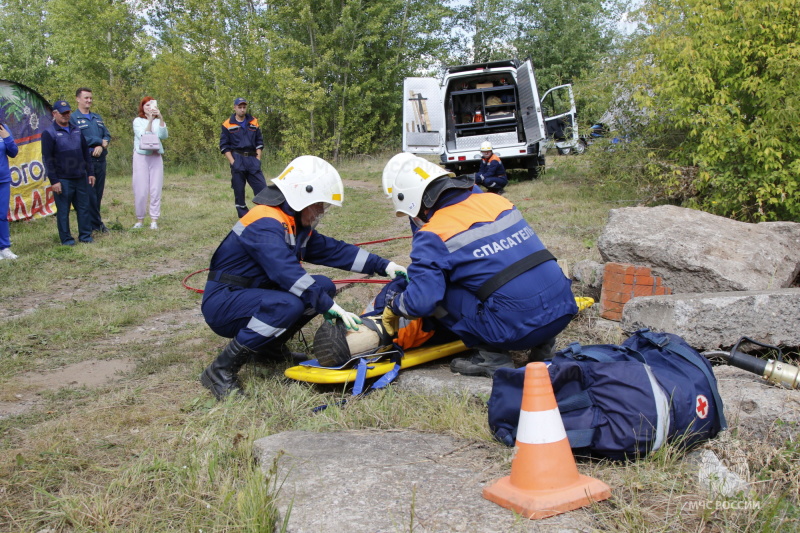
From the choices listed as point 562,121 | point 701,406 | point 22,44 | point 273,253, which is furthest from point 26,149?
point 22,44

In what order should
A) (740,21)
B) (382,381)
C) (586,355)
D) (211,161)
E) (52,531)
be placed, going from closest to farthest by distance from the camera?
1. (52,531)
2. (586,355)
3. (382,381)
4. (740,21)
5. (211,161)

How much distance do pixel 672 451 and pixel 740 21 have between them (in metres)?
7.03

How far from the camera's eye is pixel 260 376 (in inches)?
163

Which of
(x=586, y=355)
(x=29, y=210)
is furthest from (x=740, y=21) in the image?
(x=29, y=210)

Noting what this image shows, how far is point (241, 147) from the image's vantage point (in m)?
9.88

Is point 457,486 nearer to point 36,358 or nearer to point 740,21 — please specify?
point 36,358

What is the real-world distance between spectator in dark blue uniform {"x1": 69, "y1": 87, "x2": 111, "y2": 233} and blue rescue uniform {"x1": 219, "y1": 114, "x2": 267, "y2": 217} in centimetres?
171

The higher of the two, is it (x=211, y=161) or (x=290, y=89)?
(x=290, y=89)

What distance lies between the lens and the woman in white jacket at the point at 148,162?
9.37 meters

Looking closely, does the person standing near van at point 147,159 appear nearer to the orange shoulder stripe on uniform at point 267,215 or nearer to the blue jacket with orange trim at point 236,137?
the blue jacket with orange trim at point 236,137

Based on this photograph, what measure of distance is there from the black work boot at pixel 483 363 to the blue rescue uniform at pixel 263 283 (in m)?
0.89

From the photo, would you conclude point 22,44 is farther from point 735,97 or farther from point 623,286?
point 623,286

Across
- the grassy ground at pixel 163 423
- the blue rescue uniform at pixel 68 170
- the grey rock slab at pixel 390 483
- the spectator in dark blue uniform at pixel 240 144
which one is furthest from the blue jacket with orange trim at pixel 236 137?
the grey rock slab at pixel 390 483

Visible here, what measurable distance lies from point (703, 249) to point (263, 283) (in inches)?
129
